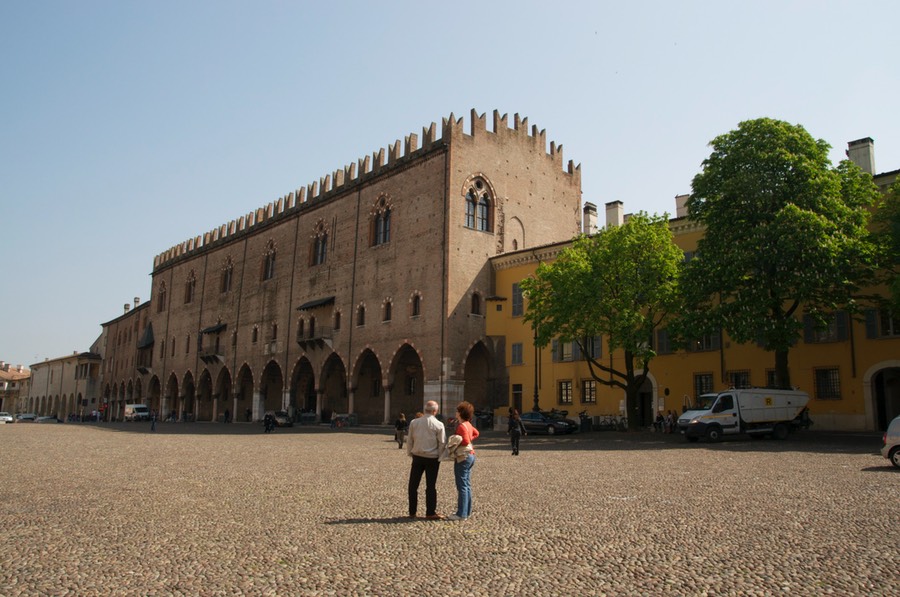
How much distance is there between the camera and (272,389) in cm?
5631

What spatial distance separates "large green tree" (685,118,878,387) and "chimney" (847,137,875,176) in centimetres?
366

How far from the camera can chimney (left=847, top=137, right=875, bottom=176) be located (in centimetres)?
2950

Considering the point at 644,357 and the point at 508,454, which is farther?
the point at 644,357

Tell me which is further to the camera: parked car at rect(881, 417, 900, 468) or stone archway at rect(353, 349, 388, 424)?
stone archway at rect(353, 349, 388, 424)

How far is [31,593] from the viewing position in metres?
5.42

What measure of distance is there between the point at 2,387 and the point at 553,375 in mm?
128232

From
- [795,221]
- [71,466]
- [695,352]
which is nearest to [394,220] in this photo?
[695,352]

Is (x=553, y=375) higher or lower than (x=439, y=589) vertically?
higher

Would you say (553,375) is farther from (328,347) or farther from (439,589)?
(439,589)

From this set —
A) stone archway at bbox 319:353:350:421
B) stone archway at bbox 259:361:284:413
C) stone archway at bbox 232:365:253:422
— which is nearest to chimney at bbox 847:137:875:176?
stone archway at bbox 319:353:350:421

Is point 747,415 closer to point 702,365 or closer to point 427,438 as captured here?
point 702,365

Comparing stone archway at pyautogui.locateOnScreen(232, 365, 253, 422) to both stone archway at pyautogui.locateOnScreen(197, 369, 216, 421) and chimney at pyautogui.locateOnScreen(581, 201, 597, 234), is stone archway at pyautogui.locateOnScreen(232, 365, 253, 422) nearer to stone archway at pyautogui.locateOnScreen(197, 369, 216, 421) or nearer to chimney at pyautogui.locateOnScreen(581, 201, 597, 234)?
stone archway at pyautogui.locateOnScreen(197, 369, 216, 421)

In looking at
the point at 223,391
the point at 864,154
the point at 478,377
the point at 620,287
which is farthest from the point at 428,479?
the point at 223,391

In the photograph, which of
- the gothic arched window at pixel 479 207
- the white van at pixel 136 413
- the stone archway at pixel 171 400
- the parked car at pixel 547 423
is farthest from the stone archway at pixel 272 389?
the parked car at pixel 547 423
